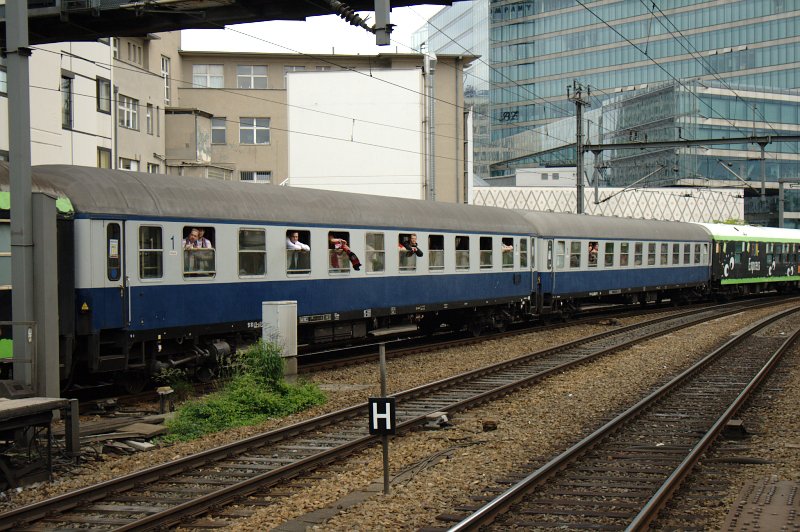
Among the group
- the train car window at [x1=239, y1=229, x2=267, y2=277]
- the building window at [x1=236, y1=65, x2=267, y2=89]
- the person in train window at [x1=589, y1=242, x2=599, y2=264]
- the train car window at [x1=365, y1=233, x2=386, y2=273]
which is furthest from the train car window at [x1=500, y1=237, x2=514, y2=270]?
the building window at [x1=236, y1=65, x2=267, y2=89]

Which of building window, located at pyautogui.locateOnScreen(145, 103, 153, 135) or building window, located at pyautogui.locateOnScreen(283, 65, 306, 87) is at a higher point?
building window, located at pyautogui.locateOnScreen(283, 65, 306, 87)

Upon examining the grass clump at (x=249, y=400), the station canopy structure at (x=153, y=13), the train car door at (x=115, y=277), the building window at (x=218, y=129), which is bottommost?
the grass clump at (x=249, y=400)

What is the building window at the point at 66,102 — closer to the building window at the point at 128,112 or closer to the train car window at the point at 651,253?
the building window at the point at 128,112

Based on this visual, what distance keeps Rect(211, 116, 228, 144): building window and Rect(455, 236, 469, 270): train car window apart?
35.5m

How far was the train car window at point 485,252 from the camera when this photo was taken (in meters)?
24.9

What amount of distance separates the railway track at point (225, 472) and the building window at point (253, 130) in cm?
4326

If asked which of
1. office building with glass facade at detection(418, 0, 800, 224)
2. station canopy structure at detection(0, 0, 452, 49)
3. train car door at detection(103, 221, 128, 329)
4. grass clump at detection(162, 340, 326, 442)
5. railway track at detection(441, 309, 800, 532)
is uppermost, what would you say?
office building with glass facade at detection(418, 0, 800, 224)

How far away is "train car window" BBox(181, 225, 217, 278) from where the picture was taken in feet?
51.9

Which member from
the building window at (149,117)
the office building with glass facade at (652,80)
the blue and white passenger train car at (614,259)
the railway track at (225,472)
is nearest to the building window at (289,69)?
the building window at (149,117)

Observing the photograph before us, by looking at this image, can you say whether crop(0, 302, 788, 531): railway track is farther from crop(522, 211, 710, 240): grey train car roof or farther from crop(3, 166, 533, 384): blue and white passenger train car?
crop(522, 211, 710, 240): grey train car roof

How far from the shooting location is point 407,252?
21.7 metres

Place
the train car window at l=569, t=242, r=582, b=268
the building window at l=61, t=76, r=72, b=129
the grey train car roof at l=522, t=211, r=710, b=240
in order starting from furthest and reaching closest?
the building window at l=61, t=76, r=72, b=129 < the train car window at l=569, t=242, r=582, b=268 < the grey train car roof at l=522, t=211, r=710, b=240

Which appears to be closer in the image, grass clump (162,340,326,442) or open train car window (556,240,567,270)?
grass clump (162,340,326,442)

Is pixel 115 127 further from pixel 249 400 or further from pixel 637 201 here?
pixel 637 201
